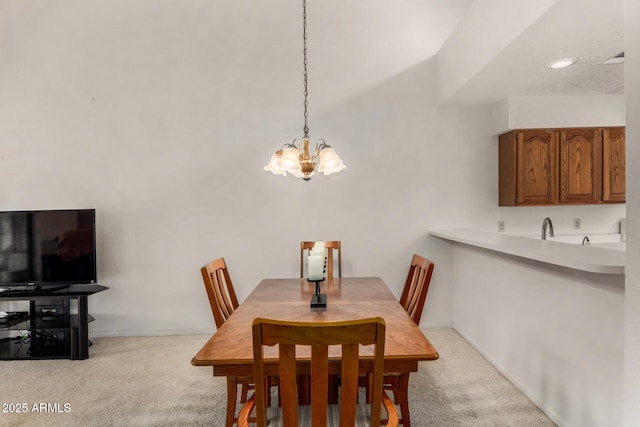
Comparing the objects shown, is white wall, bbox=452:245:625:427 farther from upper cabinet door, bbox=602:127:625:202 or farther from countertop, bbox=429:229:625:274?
upper cabinet door, bbox=602:127:625:202

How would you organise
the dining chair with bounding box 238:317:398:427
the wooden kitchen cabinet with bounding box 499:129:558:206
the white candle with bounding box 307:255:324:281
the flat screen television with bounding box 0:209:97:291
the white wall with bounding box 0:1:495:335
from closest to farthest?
the dining chair with bounding box 238:317:398:427
the white candle with bounding box 307:255:324:281
the flat screen television with bounding box 0:209:97:291
the wooden kitchen cabinet with bounding box 499:129:558:206
the white wall with bounding box 0:1:495:335

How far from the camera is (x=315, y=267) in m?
2.02

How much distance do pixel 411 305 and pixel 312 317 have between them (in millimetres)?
752

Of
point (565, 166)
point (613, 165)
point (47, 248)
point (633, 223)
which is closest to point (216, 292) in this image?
point (633, 223)

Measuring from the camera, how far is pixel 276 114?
12.3ft

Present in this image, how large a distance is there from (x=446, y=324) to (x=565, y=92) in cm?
252

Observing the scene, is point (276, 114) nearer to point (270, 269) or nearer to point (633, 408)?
point (270, 269)

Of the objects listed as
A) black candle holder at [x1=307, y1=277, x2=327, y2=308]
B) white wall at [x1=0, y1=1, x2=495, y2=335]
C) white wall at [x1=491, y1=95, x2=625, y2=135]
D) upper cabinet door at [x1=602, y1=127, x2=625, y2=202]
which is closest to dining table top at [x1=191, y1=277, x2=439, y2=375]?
black candle holder at [x1=307, y1=277, x2=327, y2=308]

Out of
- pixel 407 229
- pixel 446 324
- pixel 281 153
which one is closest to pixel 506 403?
pixel 446 324

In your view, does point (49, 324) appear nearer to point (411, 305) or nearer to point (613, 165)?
point (411, 305)

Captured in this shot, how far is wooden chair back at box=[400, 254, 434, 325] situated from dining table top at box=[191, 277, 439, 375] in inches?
5.7

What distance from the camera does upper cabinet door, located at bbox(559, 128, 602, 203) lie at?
3494 mm

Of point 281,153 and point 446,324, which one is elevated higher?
point 281,153

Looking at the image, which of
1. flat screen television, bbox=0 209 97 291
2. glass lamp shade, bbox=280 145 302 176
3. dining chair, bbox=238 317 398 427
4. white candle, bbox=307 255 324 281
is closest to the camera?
dining chair, bbox=238 317 398 427
